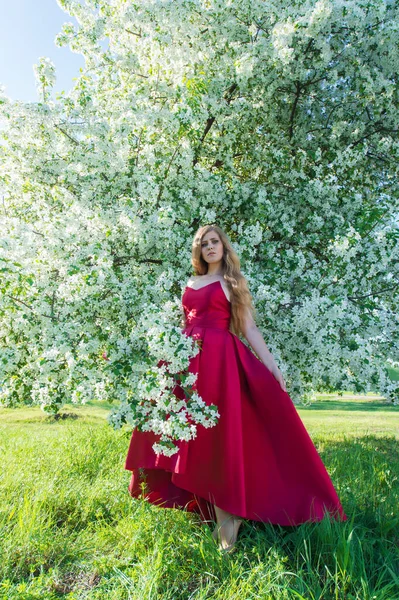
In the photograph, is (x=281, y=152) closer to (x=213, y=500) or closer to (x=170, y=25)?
(x=170, y=25)

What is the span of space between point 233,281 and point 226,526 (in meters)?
1.98

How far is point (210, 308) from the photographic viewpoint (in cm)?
396

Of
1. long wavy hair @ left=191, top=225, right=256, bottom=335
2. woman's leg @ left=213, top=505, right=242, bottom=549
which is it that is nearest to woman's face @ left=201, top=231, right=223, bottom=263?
long wavy hair @ left=191, top=225, right=256, bottom=335

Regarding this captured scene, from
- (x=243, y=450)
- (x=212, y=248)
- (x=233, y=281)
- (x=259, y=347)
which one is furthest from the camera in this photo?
(x=212, y=248)

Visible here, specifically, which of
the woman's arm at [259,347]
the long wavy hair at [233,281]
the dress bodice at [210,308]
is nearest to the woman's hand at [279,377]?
the woman's arm at [259,347]

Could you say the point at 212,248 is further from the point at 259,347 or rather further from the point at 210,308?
the point at 259,347

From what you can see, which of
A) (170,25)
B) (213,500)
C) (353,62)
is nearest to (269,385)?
(213,500)

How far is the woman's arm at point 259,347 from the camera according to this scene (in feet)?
12.3

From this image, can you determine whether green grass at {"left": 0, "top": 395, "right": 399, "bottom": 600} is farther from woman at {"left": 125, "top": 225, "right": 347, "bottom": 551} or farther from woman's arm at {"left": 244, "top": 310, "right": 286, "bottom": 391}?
woman's arm at {"left": 244, "top": 310, "right": 286, "bottom": 391}

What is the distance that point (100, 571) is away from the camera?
10.3 feet

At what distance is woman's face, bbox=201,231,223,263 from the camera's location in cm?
418

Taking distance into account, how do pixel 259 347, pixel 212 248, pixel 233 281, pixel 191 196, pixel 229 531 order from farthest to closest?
1. pixel 191 196
2. pixel 212 248
3. pixel 233 281
4. pixel 259 347
5. pixel 229 531

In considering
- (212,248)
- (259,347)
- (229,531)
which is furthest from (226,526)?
(212,248)

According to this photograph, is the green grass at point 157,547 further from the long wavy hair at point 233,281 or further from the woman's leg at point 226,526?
the long wavy hair at point 233,281
